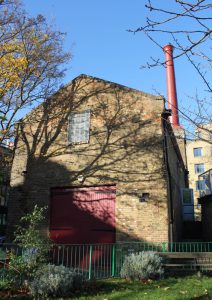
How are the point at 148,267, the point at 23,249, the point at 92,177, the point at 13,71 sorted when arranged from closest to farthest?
the point at 23,249
the point at 148,267
the point at 92,177
the point at 13,71

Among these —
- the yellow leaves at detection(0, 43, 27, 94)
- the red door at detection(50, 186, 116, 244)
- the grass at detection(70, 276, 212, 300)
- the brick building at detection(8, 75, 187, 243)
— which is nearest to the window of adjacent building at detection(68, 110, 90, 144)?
the brick building at detection(8, 75, 187, 243)

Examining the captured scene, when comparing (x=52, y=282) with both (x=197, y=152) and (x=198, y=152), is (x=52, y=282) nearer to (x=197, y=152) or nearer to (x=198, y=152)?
(x=198, y=152)

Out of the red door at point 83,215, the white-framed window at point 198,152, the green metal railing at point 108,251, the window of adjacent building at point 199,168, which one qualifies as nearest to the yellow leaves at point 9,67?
the red door at point 83,215

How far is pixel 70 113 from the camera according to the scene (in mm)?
16375

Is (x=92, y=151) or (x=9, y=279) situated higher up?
(x=92, y=151)

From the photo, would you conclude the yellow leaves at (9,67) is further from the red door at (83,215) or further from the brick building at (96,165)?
the red door at (83,215)

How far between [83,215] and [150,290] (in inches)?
243

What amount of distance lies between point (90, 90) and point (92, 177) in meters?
4.07

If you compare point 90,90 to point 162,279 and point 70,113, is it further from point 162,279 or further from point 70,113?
point 162,279

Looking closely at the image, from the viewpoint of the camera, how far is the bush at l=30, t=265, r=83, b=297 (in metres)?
8.22

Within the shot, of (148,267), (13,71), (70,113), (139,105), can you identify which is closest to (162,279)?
(148,267)

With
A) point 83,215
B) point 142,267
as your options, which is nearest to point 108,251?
point 83,215

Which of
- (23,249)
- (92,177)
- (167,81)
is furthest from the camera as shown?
(167,81)

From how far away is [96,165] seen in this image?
14.9 meters
